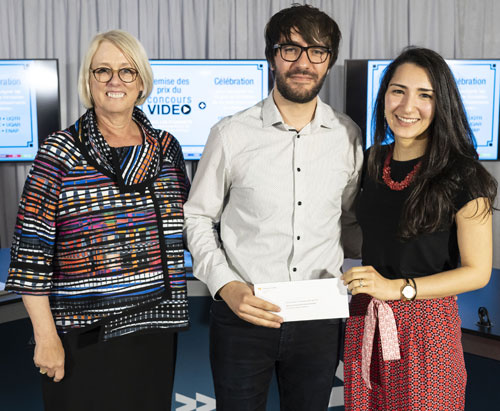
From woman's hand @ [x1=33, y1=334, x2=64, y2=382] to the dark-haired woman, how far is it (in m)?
0.80

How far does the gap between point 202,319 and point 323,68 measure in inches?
52.2

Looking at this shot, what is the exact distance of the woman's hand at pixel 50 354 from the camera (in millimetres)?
1321

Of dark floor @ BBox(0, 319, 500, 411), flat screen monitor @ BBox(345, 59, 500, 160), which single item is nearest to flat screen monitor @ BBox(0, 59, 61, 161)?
dark floor @ BBox(0, 319, 500, 411)

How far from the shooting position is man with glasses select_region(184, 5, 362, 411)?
140 centimetres

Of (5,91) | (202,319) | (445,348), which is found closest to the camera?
(445,348)

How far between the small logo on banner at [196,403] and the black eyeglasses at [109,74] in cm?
151

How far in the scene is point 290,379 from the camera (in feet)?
4.87

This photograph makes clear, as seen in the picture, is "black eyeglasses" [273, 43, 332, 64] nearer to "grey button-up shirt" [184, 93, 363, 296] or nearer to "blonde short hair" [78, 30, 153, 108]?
"grey button-up shirt" [184, 93, 363, 296]

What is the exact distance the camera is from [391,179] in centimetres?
138

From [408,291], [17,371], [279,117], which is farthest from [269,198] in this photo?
[17,371]

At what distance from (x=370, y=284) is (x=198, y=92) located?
2814mm

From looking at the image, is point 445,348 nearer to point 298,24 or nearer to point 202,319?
point 298,24

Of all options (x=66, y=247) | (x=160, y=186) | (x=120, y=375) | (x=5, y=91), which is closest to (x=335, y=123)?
(x=160, y=186)

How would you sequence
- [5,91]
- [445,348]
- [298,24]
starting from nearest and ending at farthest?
1. [445,348]
2. [298,24]
3. [5,91]
